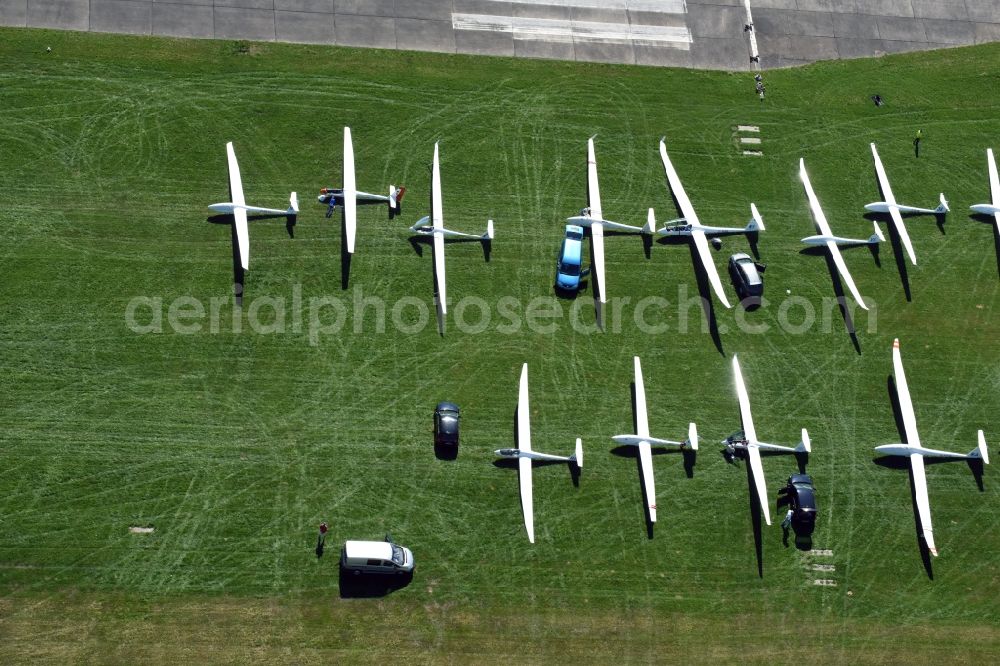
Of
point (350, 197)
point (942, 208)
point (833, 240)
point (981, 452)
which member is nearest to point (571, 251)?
point (350, 197)

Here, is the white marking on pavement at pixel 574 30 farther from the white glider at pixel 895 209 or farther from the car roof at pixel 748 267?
the car roof at pixel 748 267

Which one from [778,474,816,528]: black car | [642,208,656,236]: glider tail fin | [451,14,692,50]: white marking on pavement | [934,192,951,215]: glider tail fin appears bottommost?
[778,474,816,528]: black car

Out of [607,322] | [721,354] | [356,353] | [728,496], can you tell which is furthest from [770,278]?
[356,353]

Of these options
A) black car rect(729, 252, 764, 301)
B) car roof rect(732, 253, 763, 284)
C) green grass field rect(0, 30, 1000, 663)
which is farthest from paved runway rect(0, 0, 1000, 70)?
black car rect(729, 252, 764, 301)

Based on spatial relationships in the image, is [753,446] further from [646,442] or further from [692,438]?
[646,442]

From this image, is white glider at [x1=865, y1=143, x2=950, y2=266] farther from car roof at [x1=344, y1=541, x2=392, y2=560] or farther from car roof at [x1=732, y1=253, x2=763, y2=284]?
car roof at [x1=344, y1=541, x2=392, y2=560]

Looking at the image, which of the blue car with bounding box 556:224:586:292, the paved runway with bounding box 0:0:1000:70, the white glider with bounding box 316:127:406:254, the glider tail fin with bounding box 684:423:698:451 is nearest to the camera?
the glider tail fin with bounding box 684:423:698:451

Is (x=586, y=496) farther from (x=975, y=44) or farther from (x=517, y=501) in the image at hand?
(x=975, y=44)
